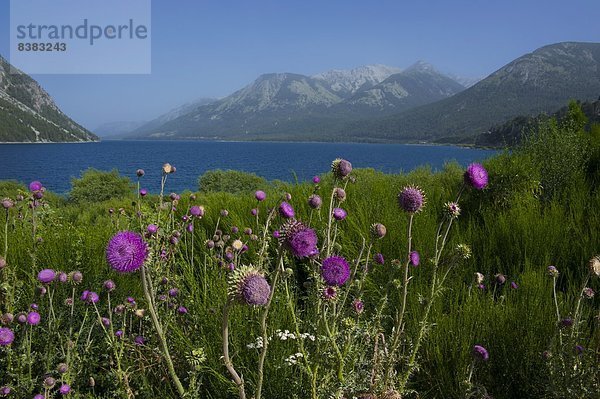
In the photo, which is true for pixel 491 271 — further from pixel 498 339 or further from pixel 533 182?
pixel 533 182

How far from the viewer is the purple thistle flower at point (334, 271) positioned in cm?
160

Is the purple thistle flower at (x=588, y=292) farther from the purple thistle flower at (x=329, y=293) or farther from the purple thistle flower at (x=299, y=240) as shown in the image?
the purple thistle flower at (x=299, y=240)

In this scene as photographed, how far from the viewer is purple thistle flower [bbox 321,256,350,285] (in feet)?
5.25

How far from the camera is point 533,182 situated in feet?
19.5

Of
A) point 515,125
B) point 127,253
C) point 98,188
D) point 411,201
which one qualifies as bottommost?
point 98,188

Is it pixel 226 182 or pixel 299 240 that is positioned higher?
pixel 299 240

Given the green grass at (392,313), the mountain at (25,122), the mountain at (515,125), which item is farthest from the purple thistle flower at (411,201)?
the mountain at (25,122)

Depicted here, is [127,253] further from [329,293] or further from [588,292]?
[588,292]

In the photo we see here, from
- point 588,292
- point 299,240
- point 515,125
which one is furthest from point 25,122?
point 588,292

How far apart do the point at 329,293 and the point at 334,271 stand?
0.08m

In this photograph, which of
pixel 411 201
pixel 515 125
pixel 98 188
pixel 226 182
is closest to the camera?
pixel 411 201

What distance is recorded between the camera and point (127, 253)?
125 centimetres

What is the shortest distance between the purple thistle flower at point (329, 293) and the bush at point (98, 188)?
→ 61.8ft

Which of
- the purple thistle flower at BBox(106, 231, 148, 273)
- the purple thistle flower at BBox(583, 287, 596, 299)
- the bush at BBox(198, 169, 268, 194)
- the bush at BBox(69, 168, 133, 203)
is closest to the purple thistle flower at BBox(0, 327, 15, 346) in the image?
the purple thistle flower at BBox(106, 231, 148, 273)
